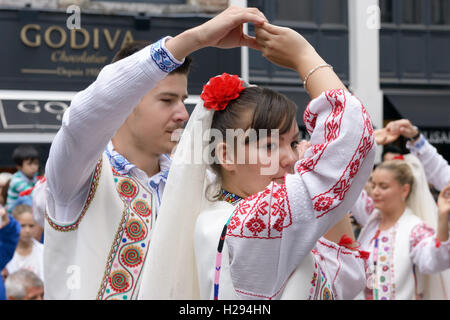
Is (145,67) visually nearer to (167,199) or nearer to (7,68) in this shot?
(167,199)

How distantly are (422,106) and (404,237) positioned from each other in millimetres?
7860

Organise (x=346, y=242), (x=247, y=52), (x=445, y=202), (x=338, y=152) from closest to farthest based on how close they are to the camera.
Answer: (x=338, y=152) → (x=346, y=242) → (x=445, y=202) → (x=247, y=52)

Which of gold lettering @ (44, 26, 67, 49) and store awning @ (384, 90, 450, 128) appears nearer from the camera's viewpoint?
gold lettering @ (44, 26, 67, 49)

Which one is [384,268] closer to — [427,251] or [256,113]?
[427,251]

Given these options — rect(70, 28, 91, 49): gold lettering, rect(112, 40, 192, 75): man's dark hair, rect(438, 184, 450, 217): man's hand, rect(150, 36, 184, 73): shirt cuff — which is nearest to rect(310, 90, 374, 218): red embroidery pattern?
rect(150, 36, 184, 73): shirt cuff

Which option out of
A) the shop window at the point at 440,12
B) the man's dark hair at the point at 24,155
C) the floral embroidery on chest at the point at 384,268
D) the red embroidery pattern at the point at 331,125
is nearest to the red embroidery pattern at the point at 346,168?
the red embroidery pattern at the point at 331,125

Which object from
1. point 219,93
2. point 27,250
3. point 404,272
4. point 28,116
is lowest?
point 404,272

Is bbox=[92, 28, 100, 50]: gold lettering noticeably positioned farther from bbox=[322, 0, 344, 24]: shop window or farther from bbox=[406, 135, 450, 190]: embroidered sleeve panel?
bbox=[406, 135, 450, 190]: embroidered sleeve panel

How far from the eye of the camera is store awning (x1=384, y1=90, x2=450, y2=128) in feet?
40.0

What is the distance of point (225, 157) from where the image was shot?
6.71 feet

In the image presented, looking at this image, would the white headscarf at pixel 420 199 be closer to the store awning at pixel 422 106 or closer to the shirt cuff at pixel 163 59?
the shirt cuff at pixel 163 59

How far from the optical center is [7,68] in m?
10.4

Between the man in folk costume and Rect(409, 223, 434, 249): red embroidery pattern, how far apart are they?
112 inches

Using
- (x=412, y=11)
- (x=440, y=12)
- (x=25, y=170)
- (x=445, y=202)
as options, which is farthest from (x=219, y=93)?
(x=440, y=12)
